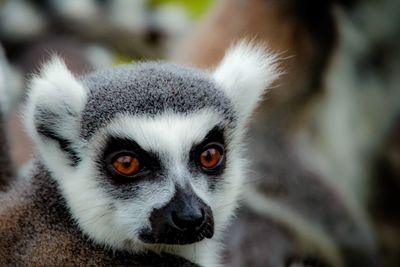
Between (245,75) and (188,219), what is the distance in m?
0.94

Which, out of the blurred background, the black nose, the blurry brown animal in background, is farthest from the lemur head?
the blurry brown animal in background

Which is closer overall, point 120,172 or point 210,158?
point 120,172

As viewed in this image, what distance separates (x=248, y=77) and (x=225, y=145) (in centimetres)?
39

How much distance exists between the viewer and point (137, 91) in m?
3.61

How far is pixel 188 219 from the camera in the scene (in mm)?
3385

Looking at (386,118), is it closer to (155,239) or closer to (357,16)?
(357,16)

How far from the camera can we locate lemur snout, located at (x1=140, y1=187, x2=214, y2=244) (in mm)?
3396

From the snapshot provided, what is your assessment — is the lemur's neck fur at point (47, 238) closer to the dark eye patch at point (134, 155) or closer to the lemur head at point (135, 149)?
the lemur head at point (135, 149)

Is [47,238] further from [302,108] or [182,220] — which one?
[302,108]

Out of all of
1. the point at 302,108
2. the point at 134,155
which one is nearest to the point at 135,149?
the point at 134,155

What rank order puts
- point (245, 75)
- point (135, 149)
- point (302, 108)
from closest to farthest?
point (135, 149) → point (245, 75) → point (302, 108)

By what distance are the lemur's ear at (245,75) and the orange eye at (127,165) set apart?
661 mm

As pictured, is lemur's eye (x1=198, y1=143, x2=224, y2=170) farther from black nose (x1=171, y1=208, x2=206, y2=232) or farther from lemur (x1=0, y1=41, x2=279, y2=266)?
black nose (x1=171, y1=208, x2=206, y2=232)

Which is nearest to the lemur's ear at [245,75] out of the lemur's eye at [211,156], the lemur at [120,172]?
the lemur at [120,172]
